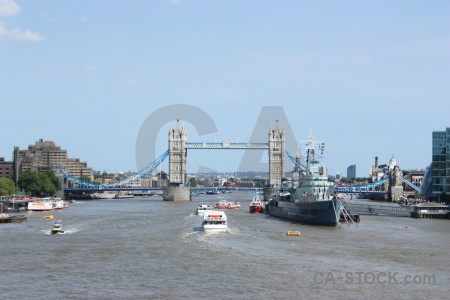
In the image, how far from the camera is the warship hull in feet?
223

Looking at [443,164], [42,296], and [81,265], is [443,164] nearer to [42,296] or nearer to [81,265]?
[81,265]

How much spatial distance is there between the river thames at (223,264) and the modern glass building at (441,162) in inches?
1872

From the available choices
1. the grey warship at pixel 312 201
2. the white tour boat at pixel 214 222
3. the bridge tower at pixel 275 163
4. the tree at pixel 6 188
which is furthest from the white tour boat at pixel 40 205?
the bridge tower at pixel 275 163

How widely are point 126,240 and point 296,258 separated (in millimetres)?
16232

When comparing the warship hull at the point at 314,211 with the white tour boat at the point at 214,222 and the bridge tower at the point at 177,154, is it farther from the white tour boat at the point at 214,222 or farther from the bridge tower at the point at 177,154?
the bridge tower at the point at 177,154

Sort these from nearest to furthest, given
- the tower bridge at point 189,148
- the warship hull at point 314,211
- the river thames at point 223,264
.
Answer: the river thames at point 223,264 → the warship hull at point 314,211 → the tower bridge at point 189,148

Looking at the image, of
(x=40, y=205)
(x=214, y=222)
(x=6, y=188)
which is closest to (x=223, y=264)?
(x=214, y=222)

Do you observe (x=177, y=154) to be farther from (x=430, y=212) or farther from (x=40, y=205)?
(x=430, y=212)

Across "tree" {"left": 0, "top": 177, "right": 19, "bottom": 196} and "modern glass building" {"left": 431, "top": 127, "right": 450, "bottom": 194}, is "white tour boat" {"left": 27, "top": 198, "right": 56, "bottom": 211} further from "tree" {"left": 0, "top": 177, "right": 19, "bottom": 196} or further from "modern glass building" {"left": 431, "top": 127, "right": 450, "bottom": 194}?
"modern glass building" {"left": 431, "top": 127, "right": 450, "bottom": 194}

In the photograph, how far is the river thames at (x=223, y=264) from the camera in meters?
33.9

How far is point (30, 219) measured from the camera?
79.8 metres

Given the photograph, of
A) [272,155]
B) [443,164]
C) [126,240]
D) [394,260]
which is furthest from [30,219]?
[272,155]

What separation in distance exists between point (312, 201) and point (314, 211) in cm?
311

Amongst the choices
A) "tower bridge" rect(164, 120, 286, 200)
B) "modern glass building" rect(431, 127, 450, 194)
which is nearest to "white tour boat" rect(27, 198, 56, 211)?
"modern glass building" rect(431, 127, 450, 194)
